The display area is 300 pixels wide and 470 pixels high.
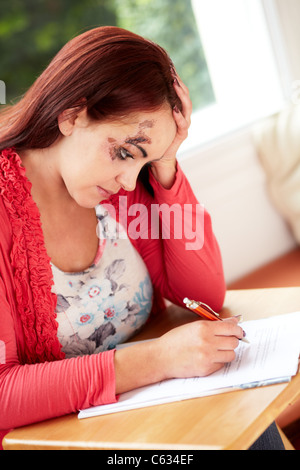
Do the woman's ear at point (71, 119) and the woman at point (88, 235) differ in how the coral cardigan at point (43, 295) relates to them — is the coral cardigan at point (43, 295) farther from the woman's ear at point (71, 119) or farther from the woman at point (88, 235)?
the woman's ear at point (71, 119)

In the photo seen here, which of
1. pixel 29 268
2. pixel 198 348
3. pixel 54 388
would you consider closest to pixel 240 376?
pixel 198 348

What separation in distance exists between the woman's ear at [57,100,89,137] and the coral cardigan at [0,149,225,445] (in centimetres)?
11

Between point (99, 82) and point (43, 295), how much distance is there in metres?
0.40

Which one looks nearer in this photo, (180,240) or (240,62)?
(180,240)

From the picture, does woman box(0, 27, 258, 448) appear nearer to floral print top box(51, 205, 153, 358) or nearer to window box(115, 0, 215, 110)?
floral print top box(51, 205, 153, 358)

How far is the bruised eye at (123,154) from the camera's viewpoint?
1.13 meters

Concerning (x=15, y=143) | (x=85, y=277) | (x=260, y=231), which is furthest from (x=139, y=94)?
(x=260, y=231)

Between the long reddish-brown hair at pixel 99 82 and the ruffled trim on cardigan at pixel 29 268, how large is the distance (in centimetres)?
9

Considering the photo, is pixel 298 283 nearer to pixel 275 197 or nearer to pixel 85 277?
pixel 275 197

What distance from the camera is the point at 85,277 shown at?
124cm

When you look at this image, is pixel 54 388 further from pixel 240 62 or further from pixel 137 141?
pixel 240 62

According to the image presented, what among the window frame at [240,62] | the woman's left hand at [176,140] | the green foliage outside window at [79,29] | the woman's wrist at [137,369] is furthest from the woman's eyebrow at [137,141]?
the window frame at [240,62]

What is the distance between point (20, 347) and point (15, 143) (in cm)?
39

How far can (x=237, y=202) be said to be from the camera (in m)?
1.98
